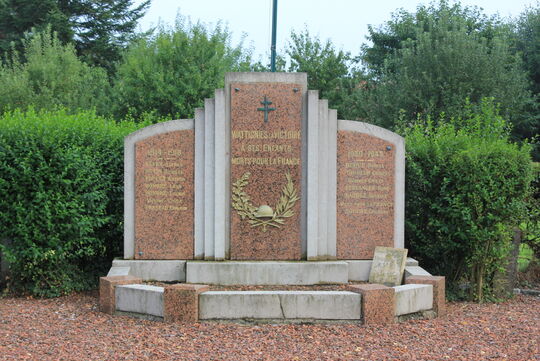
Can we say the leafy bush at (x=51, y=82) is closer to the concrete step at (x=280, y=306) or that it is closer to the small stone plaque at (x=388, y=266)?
the small stone plaque at (x=388, y=266)

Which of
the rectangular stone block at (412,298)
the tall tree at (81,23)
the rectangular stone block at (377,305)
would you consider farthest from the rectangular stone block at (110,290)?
the tall tree at (81,23)

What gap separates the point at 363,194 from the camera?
8586 millimetres

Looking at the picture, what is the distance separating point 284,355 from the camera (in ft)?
18.7

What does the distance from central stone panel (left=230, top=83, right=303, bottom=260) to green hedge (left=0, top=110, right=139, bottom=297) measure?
1.88 meters

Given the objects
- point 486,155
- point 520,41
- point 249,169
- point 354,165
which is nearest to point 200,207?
point 249,169

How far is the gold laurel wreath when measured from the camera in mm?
8422

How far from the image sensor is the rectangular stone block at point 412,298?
6.98m

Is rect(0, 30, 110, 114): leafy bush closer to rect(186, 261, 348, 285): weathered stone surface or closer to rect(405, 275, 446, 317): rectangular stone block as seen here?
rect(186, 261, 348, 285): weathered stone surface

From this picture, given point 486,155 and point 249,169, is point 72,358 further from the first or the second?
point 486,155

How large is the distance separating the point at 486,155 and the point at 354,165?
1742mm

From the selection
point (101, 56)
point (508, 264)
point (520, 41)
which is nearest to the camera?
point (508, 264)

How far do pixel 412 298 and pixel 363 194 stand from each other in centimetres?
188

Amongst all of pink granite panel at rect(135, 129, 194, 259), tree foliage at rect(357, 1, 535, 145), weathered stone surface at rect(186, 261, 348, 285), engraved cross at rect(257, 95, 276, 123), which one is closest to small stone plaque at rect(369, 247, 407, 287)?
weathered stone surface at rect(186, 261, 348, 285)

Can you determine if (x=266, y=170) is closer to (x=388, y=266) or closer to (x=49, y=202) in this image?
(x=388, y=266)
